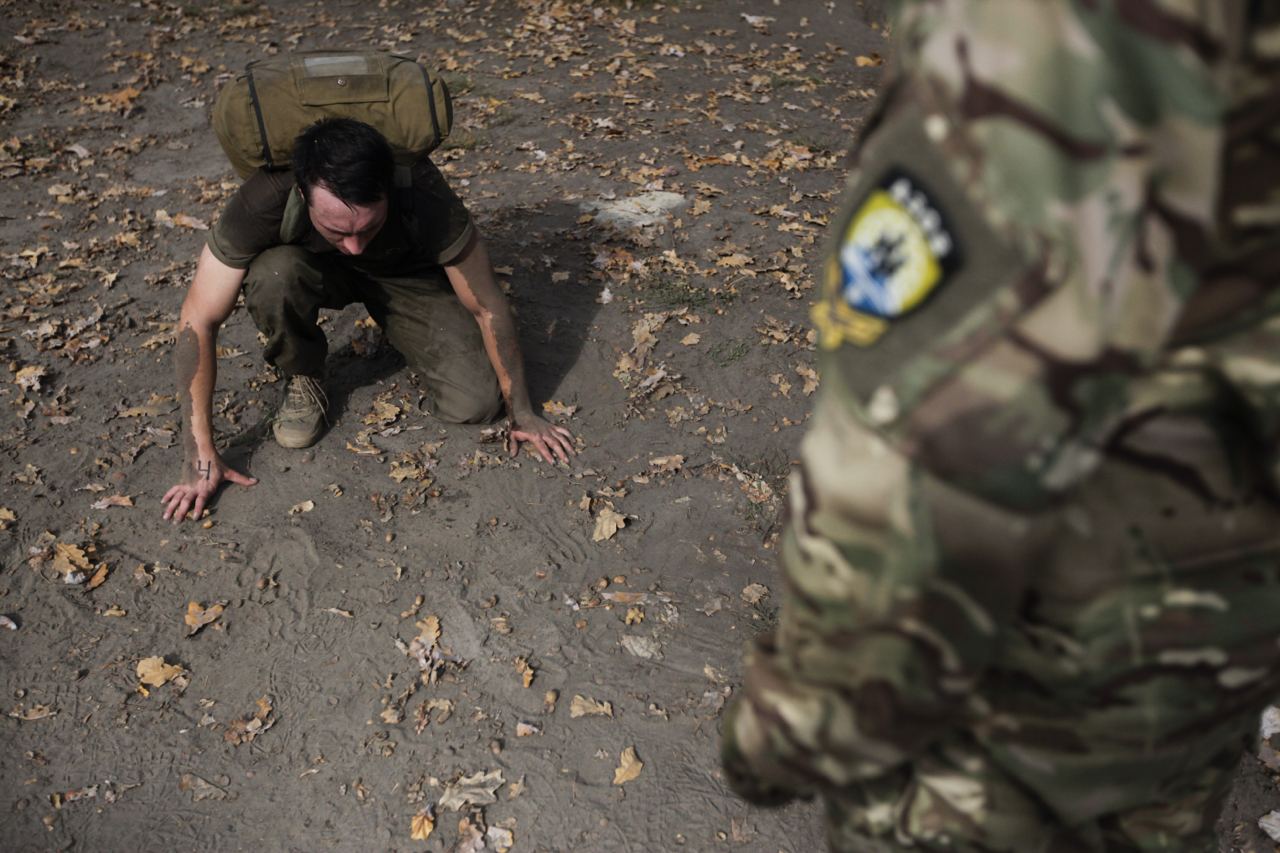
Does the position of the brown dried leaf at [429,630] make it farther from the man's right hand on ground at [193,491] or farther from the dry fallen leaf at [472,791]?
the man's right hand on ground at [193,491]

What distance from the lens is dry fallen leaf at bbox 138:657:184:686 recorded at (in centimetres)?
383

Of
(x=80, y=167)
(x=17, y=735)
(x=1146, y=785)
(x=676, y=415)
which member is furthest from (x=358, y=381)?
(x=1146, y=785)

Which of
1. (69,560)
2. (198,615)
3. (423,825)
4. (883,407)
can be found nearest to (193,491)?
(69,560)

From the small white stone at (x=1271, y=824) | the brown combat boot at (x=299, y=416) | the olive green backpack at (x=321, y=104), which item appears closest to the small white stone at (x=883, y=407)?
the small white stone at (x=1271, y=824)

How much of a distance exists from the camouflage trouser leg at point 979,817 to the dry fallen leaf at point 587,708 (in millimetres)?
1989

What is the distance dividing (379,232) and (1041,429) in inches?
156

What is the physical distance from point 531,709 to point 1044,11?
126 inches

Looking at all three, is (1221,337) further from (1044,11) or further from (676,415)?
(676,415)

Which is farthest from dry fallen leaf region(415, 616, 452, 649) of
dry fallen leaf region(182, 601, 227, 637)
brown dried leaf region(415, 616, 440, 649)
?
dry fallen leaf region(182, 601, 227, 637)

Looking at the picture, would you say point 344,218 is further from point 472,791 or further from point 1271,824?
point 1271,824

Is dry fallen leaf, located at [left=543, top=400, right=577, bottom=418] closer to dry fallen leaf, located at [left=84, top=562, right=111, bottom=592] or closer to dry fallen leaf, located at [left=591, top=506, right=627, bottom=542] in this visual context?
dry fallen leaf, located at [left=591, top=506, right=627, bottom=542]

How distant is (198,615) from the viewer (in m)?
4.07

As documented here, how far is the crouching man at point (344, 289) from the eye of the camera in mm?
4094

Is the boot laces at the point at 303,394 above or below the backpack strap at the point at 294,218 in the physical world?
below
